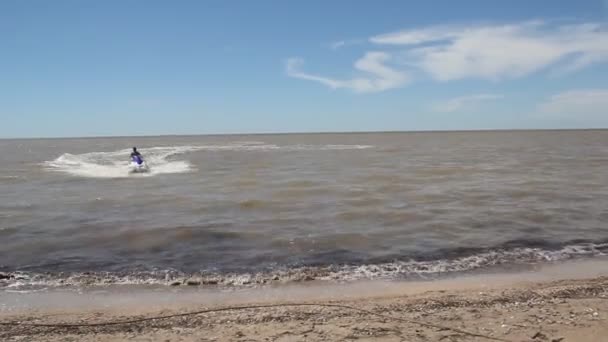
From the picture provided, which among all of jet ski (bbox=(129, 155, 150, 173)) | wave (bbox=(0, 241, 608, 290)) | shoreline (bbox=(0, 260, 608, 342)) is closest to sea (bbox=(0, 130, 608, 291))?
wave (bbox=(0, 241, 608, 290))

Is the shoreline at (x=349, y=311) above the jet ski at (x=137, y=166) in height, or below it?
below

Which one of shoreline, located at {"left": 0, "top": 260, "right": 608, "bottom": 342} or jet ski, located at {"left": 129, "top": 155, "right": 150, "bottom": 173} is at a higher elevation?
jet ski, located at {"left": 129, "top": 155, "right": 150, "bottom": 173}

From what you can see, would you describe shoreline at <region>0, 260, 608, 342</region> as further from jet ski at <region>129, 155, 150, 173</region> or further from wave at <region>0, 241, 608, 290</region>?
jet ski at <region>129, 155, 150, 173</region>

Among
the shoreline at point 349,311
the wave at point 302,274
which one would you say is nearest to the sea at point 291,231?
the wave at point 302,274

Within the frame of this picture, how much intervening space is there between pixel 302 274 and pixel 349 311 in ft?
7.01

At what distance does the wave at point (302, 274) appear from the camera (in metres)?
7.86

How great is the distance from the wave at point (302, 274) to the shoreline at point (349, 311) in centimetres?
38

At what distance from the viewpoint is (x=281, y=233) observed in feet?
37.0

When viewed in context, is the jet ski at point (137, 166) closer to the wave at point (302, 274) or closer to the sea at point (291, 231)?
the sea at point (291, 231)

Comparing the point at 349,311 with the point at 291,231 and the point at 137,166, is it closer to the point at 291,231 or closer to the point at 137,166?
the point at 291,231

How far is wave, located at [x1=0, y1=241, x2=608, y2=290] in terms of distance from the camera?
7.86m

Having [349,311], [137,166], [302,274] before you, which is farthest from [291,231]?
[137,166]

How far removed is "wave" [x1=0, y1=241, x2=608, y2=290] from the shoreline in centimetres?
38

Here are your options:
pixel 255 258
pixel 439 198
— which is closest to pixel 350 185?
pixel 439 198
